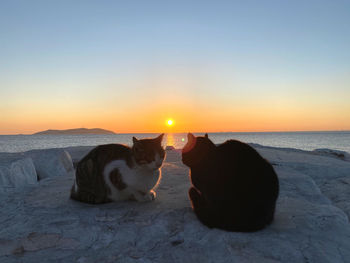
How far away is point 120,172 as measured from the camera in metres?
2.98

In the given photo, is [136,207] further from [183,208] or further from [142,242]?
[142,242]

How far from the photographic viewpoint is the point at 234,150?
2.34 m

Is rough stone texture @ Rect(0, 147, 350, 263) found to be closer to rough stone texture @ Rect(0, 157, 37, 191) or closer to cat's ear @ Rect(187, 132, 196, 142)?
cat's ear @ Rect(187, 132, 196, 142)

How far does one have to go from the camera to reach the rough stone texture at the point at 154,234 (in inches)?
77.5

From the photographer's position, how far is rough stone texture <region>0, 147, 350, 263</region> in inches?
77.5

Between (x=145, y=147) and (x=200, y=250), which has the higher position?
(x=145, y=147)

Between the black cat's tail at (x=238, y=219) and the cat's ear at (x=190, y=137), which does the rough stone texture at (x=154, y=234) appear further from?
the cat's ear at (x=190, y=137)

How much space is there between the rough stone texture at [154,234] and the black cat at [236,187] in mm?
116

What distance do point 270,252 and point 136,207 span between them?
166 centimetres

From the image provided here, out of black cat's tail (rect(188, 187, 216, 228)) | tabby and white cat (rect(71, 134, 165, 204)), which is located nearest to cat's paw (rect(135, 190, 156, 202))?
tabby and white cat (rect(71, 134, 165, 204))

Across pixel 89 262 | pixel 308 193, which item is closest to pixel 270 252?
pixel 89 262

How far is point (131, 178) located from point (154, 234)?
2.76ft

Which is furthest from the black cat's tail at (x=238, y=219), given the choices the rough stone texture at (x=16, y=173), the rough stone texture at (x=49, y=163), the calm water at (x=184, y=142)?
the calm water at (x=184, y=142)

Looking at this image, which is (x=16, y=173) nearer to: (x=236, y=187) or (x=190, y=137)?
(x=190, y=137)
